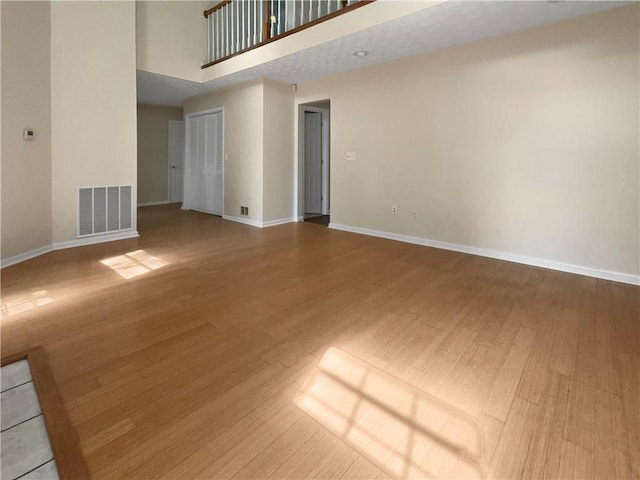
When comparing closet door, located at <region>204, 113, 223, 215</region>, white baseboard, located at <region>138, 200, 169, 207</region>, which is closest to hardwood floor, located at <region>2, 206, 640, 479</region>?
closet door, located at <region>204, 113, 223, 215</region>

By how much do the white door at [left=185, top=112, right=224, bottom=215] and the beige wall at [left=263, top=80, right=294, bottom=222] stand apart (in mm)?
1338

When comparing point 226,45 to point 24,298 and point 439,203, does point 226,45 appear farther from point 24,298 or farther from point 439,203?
point 24,298

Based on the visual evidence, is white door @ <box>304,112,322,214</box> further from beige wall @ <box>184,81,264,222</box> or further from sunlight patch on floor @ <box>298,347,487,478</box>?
sunlight patch on floor @ <box>298,347,487,478</box>

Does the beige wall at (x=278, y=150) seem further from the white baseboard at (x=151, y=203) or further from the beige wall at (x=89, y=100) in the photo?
the white baseboard at (x=151, y=203)

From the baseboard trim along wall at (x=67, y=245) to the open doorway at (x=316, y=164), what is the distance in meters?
3.10

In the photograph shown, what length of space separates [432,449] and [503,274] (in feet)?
8.56

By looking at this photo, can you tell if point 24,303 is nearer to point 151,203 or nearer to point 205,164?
point 205,164

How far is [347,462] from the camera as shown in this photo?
1225 mm

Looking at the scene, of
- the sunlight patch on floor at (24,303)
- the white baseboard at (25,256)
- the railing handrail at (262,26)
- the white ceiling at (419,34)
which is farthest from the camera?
the railing handrail at (262,26)

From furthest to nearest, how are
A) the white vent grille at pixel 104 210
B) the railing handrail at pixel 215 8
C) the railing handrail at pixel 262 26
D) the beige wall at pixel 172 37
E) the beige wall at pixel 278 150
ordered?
the beige wall at pixel 278 150 < the railing handrail at pixel 215 8 < the beige wall at pixel 172 37 < the white vent grille at pixel 104 210 < the railing handrail at pixel 262 26

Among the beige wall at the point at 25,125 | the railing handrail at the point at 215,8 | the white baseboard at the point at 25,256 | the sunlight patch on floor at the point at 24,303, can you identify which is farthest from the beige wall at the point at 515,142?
the white baseboard at the point at 25,256

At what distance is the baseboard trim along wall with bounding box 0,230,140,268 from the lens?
3.53 meters

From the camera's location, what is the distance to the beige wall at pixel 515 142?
3.19 metres

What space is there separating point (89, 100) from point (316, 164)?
13.1 ft
